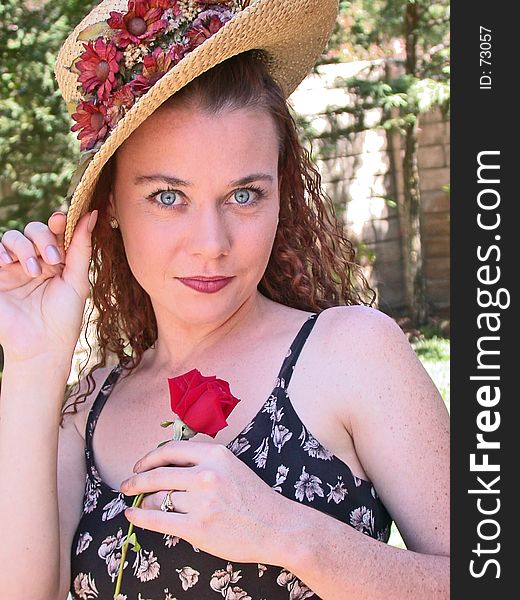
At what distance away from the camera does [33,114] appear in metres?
6.59

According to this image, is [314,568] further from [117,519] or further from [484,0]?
[484,0]

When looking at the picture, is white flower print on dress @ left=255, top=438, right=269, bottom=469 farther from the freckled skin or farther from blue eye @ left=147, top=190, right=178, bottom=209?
blue eye @ left=147, top=190, right=178, bottom=209

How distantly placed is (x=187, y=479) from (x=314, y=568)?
0.82 feet

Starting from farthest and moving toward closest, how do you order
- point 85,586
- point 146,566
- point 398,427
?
1. point 85,586
2. point 146,566
3. point 398,427

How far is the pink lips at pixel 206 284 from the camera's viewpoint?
1.94 m

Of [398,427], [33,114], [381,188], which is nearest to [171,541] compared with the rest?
[398,427]

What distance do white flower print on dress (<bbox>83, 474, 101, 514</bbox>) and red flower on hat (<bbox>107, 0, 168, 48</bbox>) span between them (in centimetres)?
91

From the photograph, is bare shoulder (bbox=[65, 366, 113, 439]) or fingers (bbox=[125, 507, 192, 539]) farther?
bare shoulder (bbox=[65, 366, 113, 439])

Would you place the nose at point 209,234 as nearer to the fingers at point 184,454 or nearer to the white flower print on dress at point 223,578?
the fingers at point 184,454

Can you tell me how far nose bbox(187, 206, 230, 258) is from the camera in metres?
1.86

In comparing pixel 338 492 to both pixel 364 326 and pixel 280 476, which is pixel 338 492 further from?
pixel 364 326

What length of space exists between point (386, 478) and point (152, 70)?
0.91 m

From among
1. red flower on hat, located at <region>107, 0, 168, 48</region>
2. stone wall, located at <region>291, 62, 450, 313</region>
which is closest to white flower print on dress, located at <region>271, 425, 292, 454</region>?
red flower on hat, located at <region>107, 0, 168, 48</region>

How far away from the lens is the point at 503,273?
51.7 inches
